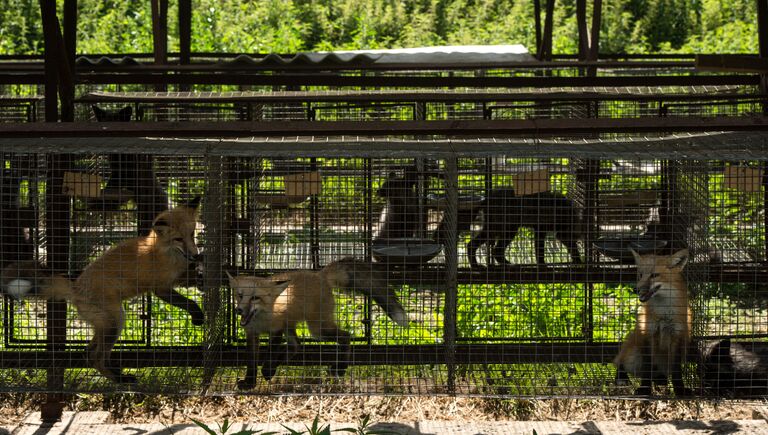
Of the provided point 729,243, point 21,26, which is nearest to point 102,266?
point 729,243

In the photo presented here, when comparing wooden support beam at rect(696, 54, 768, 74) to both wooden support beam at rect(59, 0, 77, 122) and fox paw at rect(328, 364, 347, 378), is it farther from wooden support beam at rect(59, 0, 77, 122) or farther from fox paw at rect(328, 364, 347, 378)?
wooden support beam at rect(59, 0, 77, 122)

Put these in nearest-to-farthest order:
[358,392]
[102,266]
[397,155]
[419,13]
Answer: [397,155] < [358,392] < [102,266] < [419,13]

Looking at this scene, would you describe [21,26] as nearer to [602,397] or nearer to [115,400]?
[115,400]

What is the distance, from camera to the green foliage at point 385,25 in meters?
19.4

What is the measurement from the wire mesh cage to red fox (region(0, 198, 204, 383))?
0.01 m

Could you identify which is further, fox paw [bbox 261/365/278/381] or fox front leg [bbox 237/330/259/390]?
fox paw [bbox 261/365/278/381]

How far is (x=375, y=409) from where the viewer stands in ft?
21.8

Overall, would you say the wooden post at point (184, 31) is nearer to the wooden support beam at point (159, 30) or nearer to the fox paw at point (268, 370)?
the wooden support beam at point (159, 30)

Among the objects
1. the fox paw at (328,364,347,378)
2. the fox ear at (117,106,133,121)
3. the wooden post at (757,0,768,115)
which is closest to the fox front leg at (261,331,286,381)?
the fox paw at (328,364,347,378)

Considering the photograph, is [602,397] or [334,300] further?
[334,300]

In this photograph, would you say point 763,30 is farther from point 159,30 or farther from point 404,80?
point 159,30

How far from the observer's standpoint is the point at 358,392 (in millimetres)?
5320

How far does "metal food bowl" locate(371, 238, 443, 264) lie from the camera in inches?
255

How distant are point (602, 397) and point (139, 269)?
3072 millimetres
